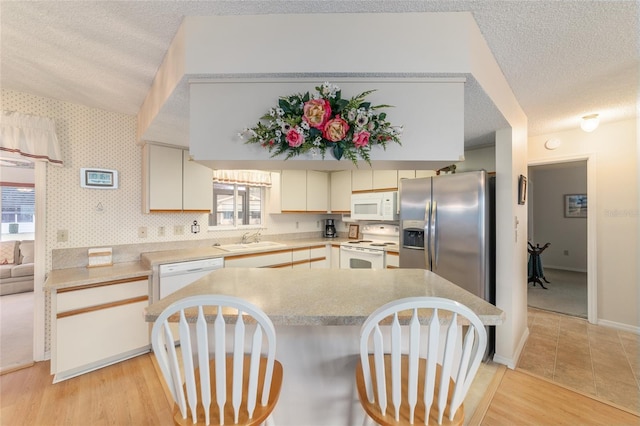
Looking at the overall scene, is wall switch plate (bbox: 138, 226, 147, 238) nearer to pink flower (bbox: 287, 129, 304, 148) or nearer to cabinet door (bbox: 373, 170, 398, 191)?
pink flower (bbox: 287, 129, 304, 148)

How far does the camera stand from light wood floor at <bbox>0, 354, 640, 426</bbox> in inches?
69.3

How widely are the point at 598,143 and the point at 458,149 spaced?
2.95 m

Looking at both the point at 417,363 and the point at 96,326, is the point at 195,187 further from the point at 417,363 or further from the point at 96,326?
the point at 417,363

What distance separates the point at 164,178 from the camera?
110 inches

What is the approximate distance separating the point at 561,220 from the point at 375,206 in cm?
522

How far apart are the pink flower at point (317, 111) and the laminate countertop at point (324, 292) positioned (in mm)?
894

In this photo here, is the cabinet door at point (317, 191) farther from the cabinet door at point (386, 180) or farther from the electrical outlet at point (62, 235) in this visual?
the electrical outlet at point (62, 235)

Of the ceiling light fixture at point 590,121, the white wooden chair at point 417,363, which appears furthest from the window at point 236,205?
the ceiling light fixture at point 590,121

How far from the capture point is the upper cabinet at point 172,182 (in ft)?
8.95

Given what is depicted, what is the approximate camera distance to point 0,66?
1.87m

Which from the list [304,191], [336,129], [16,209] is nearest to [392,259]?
[304,191]

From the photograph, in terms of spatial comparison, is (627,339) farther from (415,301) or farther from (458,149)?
(415,301)

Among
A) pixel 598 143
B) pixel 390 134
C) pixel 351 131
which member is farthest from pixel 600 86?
pixel 351 131

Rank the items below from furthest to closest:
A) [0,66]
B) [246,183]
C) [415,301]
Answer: [246,183]
[0,66]
[415,301]
